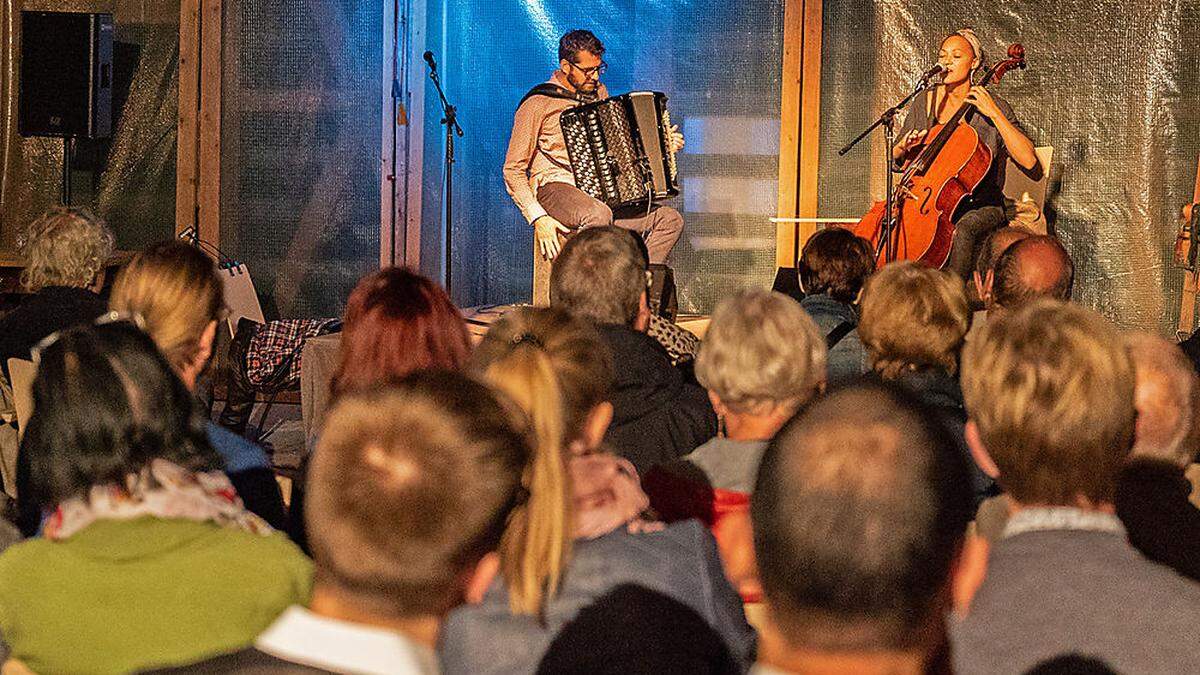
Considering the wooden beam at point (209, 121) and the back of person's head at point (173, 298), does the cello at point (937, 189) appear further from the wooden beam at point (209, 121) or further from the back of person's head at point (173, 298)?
the back of person's head at point (173, 298)

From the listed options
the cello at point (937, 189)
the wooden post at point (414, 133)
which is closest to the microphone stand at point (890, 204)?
the cello at point (937, 189)

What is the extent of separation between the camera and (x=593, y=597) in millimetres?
1778

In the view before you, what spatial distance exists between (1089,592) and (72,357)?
125 cm

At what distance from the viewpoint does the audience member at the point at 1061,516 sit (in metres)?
1.55

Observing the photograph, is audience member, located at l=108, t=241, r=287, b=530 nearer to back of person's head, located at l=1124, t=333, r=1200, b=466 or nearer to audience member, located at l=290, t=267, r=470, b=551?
audience member, located at l=290, t=267, r=470, b=551

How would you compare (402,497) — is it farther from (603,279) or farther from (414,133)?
(414,133)

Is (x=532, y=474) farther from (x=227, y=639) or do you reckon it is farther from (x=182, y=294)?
(x=182, y=294)

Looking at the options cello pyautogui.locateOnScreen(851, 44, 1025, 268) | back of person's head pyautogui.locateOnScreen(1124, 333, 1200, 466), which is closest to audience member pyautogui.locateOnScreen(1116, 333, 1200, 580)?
back of person's head pyautogui.locateOnScreen(1124, 333, 1200, 466)

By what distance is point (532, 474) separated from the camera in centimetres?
162

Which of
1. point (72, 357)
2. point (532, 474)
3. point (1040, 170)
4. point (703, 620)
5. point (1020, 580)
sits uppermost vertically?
point (1040, 170)

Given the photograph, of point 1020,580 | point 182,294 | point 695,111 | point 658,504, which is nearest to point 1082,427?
point 1020,580

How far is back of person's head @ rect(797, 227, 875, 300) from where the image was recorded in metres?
4.46

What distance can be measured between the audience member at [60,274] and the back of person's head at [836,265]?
7.11 ft

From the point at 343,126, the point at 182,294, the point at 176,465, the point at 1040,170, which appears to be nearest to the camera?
the point at 176,465
